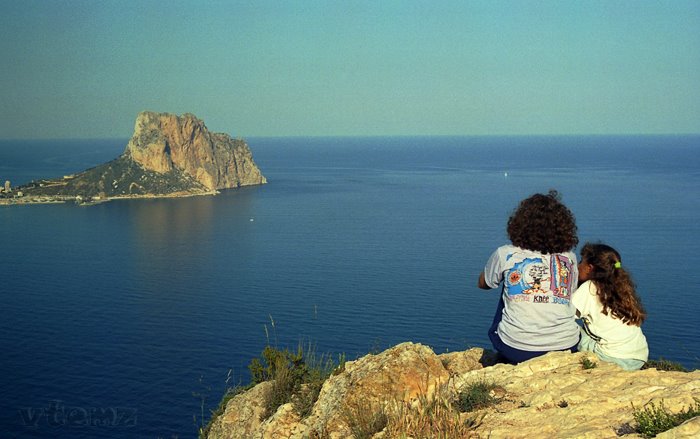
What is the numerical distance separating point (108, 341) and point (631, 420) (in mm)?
53980

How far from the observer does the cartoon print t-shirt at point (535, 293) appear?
7.22 m

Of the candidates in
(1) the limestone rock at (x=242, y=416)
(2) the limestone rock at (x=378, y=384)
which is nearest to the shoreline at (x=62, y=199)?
(1) the limestone rock at (x=242, y=416)

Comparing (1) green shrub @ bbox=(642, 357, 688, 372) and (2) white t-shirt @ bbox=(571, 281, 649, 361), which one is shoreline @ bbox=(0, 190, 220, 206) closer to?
(1) green shrub @ bbox=(642, 357, 688, 372)

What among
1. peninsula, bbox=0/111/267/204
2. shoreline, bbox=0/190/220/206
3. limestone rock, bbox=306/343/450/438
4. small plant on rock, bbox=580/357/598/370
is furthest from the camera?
peninsula, bbox=0/111/267/204

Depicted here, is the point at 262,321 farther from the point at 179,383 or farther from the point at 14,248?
the point at 14,248

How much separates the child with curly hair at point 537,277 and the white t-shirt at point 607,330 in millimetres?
196

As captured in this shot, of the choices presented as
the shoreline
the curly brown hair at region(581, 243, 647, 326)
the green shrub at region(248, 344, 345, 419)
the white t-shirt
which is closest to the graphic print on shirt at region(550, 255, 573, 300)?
the white t-shirt

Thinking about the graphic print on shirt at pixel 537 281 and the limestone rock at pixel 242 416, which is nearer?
the graphic print on shirt at pixel 537 281

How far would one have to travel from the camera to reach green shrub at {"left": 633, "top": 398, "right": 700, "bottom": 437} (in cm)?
508

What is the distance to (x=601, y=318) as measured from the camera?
7477mm

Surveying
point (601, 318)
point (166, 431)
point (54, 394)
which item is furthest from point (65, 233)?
point (601, 318)

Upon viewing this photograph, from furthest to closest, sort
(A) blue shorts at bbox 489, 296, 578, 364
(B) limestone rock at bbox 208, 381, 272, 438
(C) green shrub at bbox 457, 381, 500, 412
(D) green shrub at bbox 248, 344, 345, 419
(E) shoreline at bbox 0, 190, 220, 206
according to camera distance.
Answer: (E) shoreline at bbox 0, 190, 220, 206, (B) limestone rock at bbox 208, 381, 272, 438, (D) green shrub at bbox 248, 344, 345, 419, (A) blue shorts at bbox 489, 296, 578, 364, (C) green shrub at bbox 457, 381, 500, 412

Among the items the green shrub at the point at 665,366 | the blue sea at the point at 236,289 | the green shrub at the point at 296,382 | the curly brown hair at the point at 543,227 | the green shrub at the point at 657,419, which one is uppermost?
the curly brown hair at the point at 543,227

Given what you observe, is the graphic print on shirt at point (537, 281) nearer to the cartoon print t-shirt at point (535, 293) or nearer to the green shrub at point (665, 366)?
the cartoon print t-shirt at point (535, 293)
